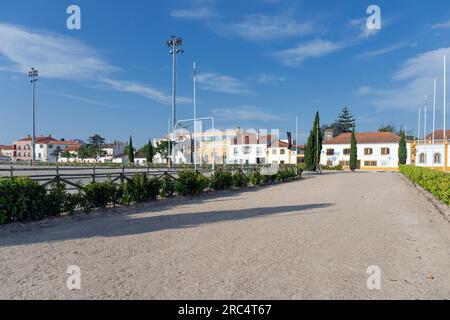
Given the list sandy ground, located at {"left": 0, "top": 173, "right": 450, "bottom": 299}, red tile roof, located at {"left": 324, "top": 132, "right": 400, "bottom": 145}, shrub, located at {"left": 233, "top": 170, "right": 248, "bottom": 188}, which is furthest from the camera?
red tile roof, located at {"left": 324, "top": 132, "right": 400, "bottom": 145}

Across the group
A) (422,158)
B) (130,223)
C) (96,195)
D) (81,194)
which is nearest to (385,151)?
(422,158)

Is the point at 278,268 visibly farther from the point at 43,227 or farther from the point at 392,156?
the point at 392,156

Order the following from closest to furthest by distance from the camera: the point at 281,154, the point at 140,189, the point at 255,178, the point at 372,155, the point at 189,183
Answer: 1. the point at 140,189
2. the point at 189,183
3. the point at 255,178
4. the point at 372,155
5. the point at 281,154

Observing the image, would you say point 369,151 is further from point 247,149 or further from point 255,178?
point 255,178

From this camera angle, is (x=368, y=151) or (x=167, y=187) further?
(x=368, y=151)

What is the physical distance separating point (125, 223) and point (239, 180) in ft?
38.8

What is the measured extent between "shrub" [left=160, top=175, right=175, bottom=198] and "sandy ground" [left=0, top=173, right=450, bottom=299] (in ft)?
12.4

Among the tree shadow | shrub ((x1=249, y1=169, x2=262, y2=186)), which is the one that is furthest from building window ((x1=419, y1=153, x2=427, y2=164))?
the tree shadow

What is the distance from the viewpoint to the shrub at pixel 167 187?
44.5 feet

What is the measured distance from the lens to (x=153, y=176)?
1352cm

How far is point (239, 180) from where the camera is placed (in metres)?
19.8

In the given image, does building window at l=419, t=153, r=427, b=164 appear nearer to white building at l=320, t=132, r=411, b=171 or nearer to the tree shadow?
white building at l=320, t=132, r=411, b=171

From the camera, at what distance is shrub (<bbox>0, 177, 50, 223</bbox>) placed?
794cm
